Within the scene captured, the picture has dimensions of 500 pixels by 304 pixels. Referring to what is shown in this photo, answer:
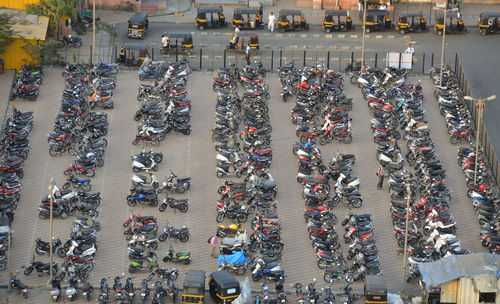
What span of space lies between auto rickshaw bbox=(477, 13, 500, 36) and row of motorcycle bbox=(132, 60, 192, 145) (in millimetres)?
28098

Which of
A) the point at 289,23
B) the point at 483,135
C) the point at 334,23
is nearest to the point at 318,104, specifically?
the point at 483,135

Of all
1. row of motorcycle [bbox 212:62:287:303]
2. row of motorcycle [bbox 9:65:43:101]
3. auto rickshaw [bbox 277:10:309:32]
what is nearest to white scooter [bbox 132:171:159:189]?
row of motorcycle [bbox 212:62:287:303]

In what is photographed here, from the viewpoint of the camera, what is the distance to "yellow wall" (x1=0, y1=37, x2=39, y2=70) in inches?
4818

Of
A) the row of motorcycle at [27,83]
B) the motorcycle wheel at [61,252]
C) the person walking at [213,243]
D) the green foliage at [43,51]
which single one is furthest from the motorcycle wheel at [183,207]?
the green foliage at [43,51]

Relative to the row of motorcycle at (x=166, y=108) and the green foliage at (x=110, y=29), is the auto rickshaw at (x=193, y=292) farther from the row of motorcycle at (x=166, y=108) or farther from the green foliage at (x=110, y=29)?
the green foliage at (x=110, y=29)

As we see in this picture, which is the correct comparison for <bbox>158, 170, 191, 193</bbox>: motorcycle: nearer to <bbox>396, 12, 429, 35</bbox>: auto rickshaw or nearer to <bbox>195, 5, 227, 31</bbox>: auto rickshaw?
<bbox>195, 5, 227, 31</bbox>: auto rickshaw

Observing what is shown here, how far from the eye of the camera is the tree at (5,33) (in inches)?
4729

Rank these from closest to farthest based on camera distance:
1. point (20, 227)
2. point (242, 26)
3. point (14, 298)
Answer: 1. point (14, 298)
2. point (20, 227)
3. point (242, 26)

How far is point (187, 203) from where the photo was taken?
10444cm

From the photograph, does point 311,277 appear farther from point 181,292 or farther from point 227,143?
point 227,143

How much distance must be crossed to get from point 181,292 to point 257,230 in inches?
295

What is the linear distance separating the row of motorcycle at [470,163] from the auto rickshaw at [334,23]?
14618 millimetres

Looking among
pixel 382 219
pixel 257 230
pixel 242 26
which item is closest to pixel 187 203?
pixel 257 230

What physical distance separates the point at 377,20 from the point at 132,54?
23108mm
